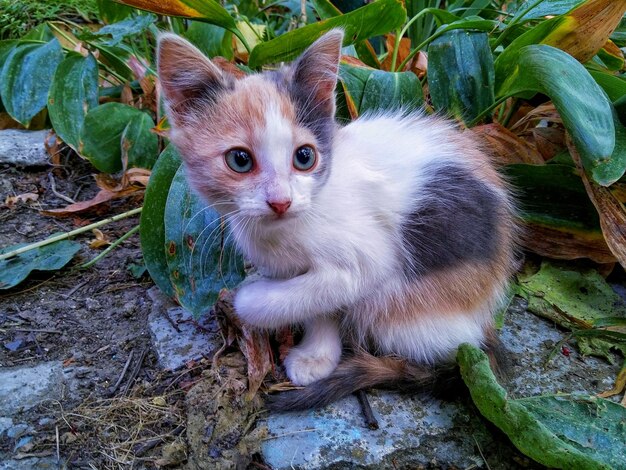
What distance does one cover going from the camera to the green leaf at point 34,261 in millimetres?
2053

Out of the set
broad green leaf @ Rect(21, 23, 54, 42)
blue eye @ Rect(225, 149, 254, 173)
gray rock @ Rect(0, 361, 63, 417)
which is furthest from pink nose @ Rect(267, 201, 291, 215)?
broad green leaf @ Rect(21, 23, 54, 42)

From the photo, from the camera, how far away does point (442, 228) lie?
1.61 m

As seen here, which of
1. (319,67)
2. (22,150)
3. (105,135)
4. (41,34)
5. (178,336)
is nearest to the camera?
(319,67)

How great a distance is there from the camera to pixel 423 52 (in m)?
2.85

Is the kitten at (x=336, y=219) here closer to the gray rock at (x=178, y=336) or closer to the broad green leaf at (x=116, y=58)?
the gray rock at (x=178, y=336)

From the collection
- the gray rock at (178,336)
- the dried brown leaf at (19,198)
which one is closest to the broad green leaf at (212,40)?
the dried brown leaf at (19,198)

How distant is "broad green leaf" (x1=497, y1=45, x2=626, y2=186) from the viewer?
1599 millimetres

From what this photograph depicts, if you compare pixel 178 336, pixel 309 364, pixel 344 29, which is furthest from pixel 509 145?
pixel 178 336

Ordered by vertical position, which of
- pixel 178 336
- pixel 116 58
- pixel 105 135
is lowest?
pixel 178 336

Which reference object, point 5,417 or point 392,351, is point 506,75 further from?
point 5,417

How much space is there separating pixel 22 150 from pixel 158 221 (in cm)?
142

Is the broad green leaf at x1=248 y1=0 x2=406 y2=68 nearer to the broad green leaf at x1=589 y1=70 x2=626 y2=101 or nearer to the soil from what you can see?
the broad green leaf at x1=589 y1=70 x2=626 y2=101

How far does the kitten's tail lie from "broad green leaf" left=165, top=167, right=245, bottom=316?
45 cm

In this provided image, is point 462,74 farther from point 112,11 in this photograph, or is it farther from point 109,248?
point 112,11
